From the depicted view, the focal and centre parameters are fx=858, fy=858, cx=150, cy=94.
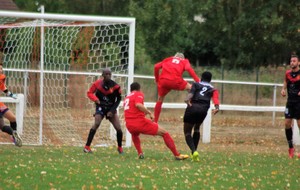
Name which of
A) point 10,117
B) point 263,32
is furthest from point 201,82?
point 263,32

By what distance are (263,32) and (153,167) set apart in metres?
25.6

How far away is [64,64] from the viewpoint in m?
23.9

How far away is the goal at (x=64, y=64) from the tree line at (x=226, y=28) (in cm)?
1364

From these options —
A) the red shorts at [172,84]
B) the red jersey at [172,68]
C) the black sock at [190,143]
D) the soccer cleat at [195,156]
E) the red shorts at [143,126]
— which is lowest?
the soccer cleat at [195,156]

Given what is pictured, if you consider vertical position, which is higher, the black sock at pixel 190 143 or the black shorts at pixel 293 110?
the black shorts at pixel 293 110

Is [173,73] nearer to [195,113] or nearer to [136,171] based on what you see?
[195,113]

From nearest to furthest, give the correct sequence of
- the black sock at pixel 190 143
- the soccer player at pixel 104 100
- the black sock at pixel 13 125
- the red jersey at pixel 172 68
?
the black sock at pixel 190 143, the soccer player at pixel 104 100, the black sock at pixel 13 125, the red jersey at pixel 172 68

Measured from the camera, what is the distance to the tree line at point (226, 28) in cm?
3862

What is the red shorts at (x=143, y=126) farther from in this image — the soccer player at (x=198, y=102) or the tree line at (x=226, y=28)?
the tree line at (x=226, y=28)

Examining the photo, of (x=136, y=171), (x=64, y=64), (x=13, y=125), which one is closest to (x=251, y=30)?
(x=64, y=64)

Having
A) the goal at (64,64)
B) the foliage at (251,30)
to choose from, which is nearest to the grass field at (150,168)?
the goal at (64,64)

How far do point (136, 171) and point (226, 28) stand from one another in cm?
2707

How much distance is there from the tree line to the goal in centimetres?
1364

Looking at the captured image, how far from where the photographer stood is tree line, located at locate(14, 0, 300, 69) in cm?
3862
